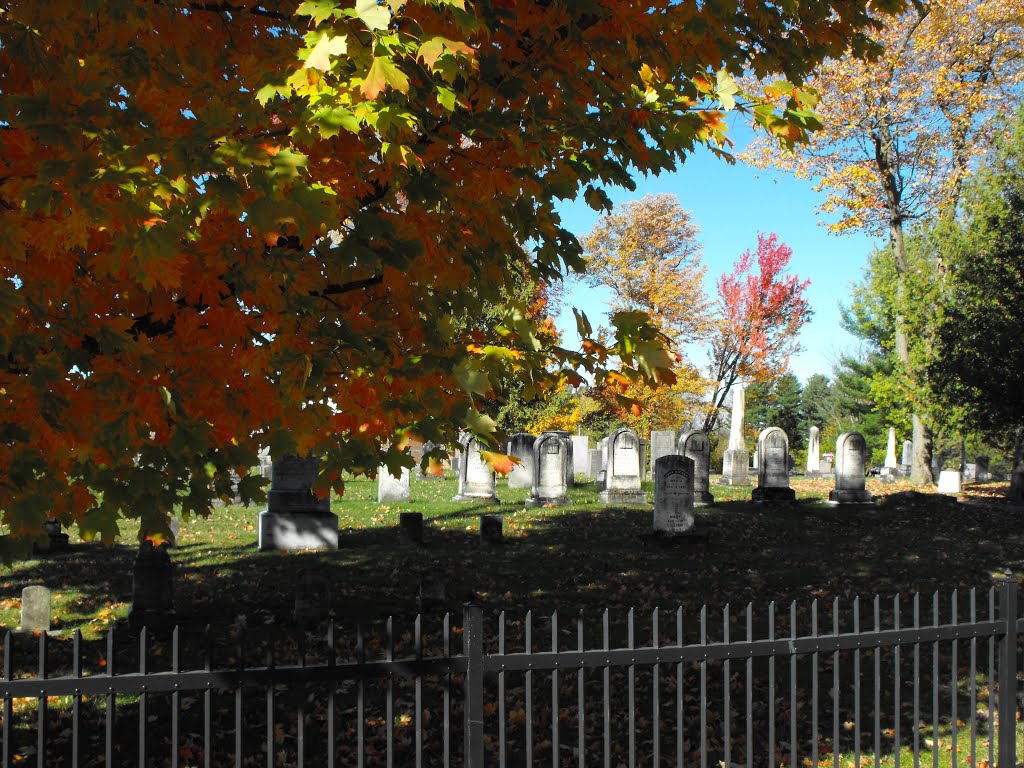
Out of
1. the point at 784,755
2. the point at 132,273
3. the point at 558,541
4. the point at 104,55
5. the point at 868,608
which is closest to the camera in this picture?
the point at 132,273

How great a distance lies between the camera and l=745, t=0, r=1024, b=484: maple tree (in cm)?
2267

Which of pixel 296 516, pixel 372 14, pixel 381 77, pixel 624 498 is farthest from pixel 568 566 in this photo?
pixel 372 14

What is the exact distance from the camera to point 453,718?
5.90m

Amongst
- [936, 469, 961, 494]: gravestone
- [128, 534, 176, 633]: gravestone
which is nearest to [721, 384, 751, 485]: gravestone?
[936, 469, 961, 494]: gravestone

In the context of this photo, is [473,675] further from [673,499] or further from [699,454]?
[699,454]

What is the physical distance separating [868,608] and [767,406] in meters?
55.4

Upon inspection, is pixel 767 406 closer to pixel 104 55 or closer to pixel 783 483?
→ pixel 783 483

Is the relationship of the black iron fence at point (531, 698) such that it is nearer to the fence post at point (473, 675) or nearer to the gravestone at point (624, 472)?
the fence post at point (473, 675)

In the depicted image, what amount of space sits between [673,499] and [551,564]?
311 cm

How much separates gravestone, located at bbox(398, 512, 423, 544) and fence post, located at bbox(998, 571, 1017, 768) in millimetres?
9024

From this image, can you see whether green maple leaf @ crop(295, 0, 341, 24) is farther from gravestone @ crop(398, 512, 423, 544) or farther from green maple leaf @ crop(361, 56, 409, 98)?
gravestone @ crop(398, 512, 423, 544)

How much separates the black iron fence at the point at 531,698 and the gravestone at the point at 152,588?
59cm

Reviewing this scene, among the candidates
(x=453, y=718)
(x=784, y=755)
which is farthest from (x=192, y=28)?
(x=784, y=755)

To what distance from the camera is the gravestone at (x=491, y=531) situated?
12.9 m
